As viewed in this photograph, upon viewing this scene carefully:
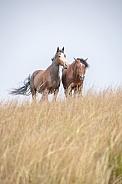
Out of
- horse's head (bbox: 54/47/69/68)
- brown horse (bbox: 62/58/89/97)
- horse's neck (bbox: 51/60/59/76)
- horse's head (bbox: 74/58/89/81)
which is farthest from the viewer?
horse's neck (bbox: 51/60/59/76)

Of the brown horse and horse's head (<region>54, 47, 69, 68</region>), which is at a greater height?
horse's head (<region>54, 47, 69, 68</region>)

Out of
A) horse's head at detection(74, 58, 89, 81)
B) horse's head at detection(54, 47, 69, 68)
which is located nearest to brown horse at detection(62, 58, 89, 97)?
horse's head at detection(74, 58, 89, 81)

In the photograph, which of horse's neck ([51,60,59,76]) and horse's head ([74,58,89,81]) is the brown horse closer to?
horse's head ([74,58,89,81])

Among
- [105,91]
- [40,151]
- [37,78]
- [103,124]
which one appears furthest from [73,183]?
[37,78]

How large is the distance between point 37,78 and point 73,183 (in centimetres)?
958

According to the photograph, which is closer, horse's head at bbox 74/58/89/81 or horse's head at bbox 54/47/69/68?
horse's head at bbox 74/58/89/81

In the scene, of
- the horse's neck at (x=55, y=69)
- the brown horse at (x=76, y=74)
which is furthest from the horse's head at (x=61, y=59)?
the brown horse at (x=76, y=74)

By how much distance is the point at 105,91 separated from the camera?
5742mm

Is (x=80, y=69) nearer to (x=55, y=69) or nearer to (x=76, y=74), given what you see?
(x=76, y=74)

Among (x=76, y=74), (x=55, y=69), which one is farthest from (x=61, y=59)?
(x=76, y=74)

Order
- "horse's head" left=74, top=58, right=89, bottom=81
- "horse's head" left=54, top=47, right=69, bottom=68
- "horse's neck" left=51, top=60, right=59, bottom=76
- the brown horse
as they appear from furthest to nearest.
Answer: "horse's neck" left=51, top=60, right=59, bottom=76 → "horse's head" left=54, top=47, right=69, bottom=68 → the brown horse → "horse's head" left=74, top=58, right=89, bottom=81

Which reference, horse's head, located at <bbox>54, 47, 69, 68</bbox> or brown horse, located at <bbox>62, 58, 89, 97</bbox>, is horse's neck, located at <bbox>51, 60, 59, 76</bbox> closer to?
horse's head, located at <bbox>54, 47, 69, 68</bbox>

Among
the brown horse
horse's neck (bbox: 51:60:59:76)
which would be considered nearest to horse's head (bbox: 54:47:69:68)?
horse's neck (bbox: 51:60:59:76)

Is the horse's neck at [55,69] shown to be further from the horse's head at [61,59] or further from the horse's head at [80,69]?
the horse's head at [80,69]
